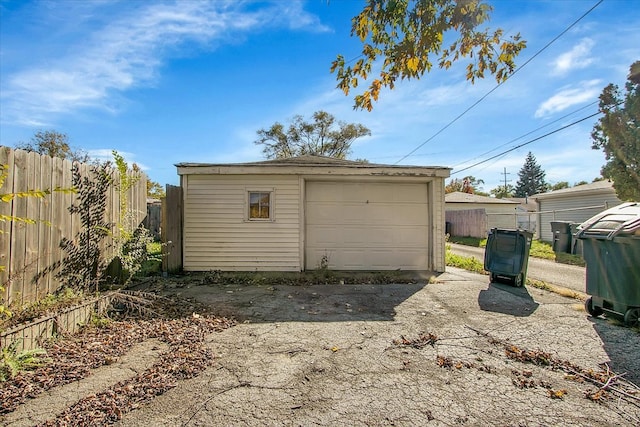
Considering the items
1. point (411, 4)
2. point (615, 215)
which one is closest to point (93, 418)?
point (411, 4)

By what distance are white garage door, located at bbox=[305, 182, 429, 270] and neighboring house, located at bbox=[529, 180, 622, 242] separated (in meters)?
8.63

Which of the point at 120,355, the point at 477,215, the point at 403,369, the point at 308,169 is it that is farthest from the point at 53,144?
the point at 477,215

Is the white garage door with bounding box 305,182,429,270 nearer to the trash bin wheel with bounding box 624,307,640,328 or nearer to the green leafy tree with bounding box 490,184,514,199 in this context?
the trash bin wheel with bounding box 624,307,640,328

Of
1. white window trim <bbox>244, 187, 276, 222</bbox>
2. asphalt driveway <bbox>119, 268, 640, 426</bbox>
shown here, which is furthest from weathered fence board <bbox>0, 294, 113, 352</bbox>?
white window trim <bbox>244, 187, 276, 222</bbox>

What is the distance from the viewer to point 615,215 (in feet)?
15.2

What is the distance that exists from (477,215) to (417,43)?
55.9 ft

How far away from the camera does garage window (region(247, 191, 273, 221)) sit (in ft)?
26.1

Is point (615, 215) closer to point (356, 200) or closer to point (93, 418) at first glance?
point (356, 200)

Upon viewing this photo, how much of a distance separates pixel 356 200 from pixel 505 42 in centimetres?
521

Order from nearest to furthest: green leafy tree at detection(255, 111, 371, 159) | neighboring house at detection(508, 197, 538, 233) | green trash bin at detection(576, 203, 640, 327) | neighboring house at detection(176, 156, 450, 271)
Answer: green trash bin at detection(576, 203, 640, 327)
neighboring house at detection(176, 156, 450, 271)
neighboring house at detection(508, 197, 538, 233)
green leafy tree at detection(255, 111, 371, 159)

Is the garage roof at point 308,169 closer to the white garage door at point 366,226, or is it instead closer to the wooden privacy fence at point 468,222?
the white garage door at point 366,226

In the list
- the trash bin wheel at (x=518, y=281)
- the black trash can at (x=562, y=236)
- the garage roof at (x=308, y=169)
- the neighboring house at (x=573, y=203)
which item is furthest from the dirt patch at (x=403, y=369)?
the neighboring house at (x=573, y=203)

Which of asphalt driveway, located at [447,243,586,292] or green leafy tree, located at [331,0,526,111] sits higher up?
green leafy tree, located at [331,0,526,111]

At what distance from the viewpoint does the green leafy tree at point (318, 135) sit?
30.5 meters
